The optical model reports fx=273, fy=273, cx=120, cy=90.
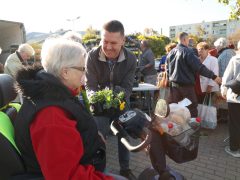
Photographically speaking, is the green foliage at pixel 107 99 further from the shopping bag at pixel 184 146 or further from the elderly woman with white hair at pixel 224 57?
the elderly woman with white hair at pixel 224 57

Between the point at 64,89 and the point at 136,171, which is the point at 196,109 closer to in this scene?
the point at 136,171

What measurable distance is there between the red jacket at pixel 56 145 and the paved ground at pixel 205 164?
8.31ft

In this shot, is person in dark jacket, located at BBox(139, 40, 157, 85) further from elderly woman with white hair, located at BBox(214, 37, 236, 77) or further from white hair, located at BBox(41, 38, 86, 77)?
white hair, located at BBox(41, 38, 86, 77)

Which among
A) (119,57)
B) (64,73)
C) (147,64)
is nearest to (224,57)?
(147,64)

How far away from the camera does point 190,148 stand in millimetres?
1952

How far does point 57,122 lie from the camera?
1.55m

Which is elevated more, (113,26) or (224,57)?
(113,26)

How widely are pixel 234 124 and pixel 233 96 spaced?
1.78 feet

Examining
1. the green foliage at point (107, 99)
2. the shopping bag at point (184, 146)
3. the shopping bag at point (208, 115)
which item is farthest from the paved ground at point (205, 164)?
the shopping bag at point (184, 146)

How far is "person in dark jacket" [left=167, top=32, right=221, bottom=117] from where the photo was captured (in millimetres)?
5097

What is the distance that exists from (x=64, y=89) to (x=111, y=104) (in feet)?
2.81

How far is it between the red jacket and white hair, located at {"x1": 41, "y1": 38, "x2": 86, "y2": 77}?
298 mm

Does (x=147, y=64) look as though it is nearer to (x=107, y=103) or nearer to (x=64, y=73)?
(x=107, y=103)

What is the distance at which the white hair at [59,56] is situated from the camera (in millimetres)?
1750
